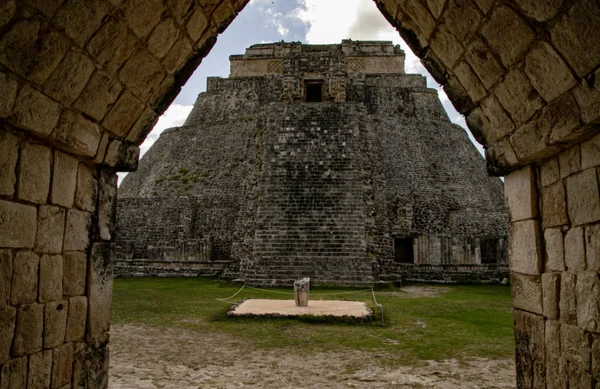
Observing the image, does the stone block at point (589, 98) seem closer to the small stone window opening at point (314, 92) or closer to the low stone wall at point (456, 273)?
the low stone wall at point (456, 273)

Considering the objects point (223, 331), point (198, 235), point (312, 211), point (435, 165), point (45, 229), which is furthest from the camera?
point (435, 165)

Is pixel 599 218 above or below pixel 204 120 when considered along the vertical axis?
below

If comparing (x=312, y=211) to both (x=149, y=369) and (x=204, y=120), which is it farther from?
(x=204, y=120)

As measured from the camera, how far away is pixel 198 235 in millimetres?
18203

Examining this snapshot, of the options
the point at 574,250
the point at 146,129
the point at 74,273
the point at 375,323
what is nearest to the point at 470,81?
the point at 574,250

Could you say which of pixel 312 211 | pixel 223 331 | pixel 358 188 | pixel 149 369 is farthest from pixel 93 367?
pixel 358 188

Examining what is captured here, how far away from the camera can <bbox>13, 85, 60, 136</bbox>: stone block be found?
2.70 meters

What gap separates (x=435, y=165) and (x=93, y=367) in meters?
18.4

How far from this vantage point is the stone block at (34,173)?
290 centimetres

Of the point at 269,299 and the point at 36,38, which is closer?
the point at 36,38

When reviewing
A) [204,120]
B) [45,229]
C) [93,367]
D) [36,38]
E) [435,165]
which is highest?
[204,120]

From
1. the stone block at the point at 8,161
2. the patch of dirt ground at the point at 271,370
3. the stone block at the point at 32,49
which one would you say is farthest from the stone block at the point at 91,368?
the stone block at the point at 32,49

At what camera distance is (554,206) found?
123 inches

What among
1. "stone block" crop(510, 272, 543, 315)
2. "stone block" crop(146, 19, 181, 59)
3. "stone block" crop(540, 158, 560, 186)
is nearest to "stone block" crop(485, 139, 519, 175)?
"stone block" crop(540, 158, 560, 186)
